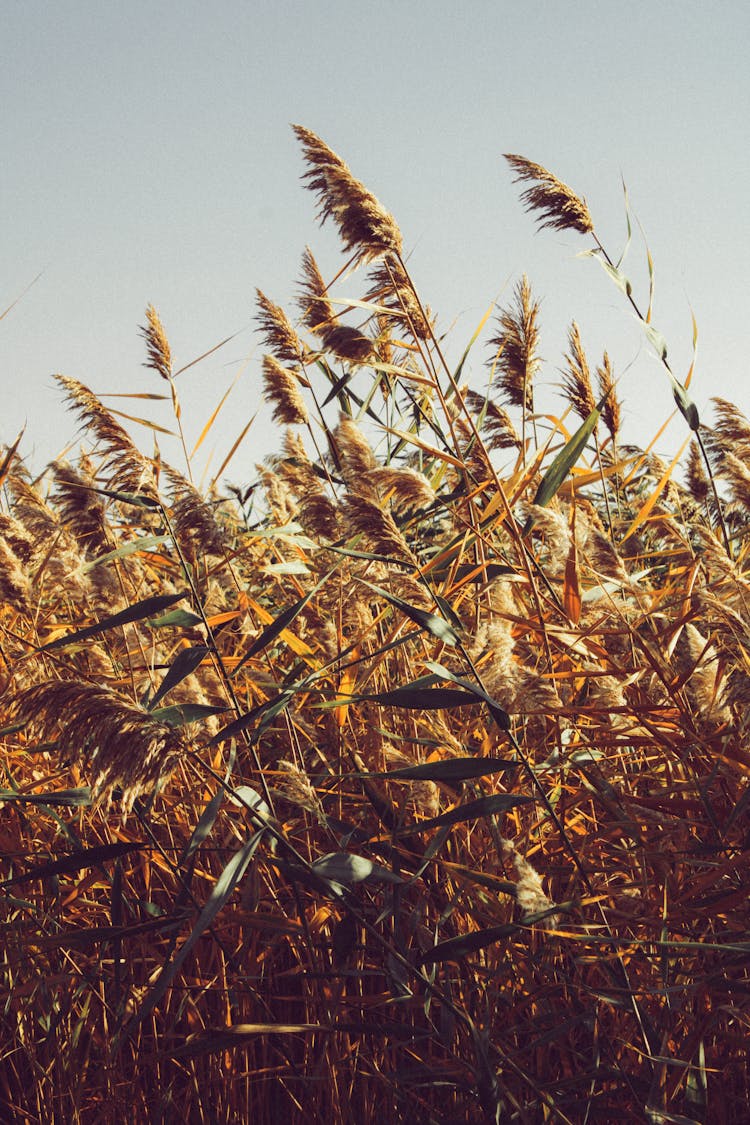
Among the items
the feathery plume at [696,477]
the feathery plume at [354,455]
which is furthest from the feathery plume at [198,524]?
the feathery plume at [696,477]

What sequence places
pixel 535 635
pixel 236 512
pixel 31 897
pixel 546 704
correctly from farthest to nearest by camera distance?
pixel 236 512 < pixel 31 897 < pixel 535 635 < pixel 546 704

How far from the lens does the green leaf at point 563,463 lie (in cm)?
223

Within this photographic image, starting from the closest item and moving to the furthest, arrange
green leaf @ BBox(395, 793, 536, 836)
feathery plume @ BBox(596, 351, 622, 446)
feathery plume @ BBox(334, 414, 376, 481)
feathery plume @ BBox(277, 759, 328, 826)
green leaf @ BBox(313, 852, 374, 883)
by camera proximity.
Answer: green leaf @ BBox(313, 852, 374, 883)
green leaf @ BBox(395, 793, 536, 836)
feathery plume @ BBox(277, 759, 328, 826)
feathery plume @ BBox(334, 414, 376, 481)
feathery plume @ BBox(596, 351, 622, 446)

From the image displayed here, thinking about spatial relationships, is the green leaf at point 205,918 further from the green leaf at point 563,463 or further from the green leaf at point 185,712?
the green leaf at point 563,463

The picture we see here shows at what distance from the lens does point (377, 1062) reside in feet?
5.96

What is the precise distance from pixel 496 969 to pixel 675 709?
586 mm

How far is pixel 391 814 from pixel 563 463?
907 millimetres

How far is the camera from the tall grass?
5.07ft

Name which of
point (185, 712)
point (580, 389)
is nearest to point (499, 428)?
point (580, 389)

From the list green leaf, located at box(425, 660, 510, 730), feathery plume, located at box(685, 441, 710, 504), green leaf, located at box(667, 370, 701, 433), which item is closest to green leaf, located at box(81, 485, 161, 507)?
green leaf, located at box(425, 660, 510, 730)

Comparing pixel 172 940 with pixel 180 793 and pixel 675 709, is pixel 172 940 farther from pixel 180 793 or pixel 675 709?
pixel 675 709

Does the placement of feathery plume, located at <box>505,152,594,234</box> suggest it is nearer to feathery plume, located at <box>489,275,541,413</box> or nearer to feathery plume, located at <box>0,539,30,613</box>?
feathery plume, located at <box>489,275,541,413</box>

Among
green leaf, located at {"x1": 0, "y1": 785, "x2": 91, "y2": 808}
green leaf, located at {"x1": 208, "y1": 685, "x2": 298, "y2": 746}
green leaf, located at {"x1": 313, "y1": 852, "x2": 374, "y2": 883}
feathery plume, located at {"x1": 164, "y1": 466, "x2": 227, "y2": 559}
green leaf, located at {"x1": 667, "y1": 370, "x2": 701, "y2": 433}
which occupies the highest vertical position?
green leaf, located at {"x1": 667, "y1": 370, "x2": 701, "y2": 433}

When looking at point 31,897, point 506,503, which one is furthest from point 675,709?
point 31,897
